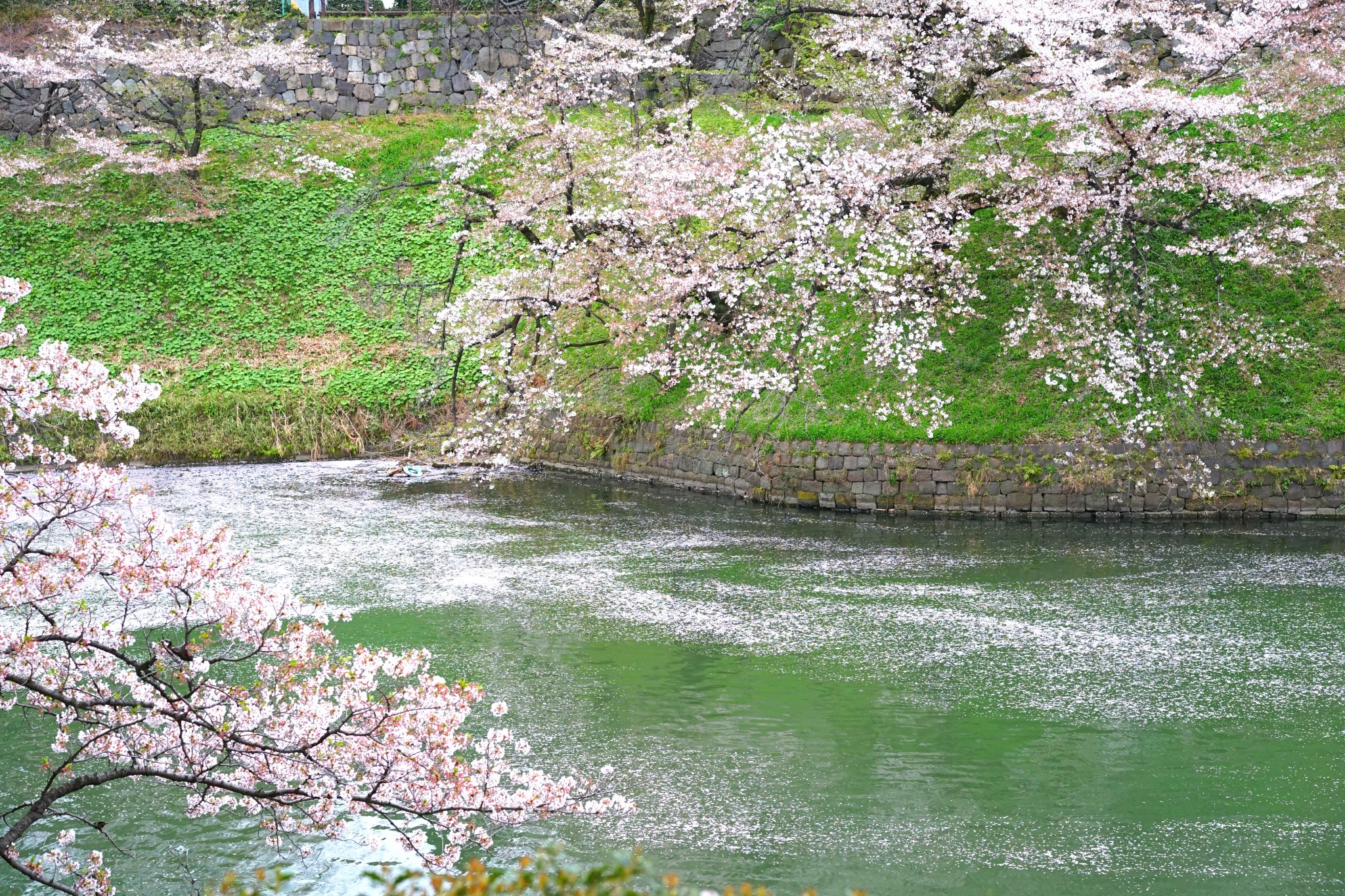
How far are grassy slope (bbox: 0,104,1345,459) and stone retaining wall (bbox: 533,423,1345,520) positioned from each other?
1.58 feet

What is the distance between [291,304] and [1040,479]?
50.4 ft

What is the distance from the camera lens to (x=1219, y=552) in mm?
12016

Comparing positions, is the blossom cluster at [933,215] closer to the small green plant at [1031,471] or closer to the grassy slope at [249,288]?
the small green plant at [1031,471]

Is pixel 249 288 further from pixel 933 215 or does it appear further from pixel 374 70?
pixel 933 215

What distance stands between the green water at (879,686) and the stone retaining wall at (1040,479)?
0.47 m

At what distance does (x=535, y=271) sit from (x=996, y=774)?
36.7 feet

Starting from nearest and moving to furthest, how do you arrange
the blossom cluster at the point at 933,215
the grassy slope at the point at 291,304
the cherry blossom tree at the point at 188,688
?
1. the cherry blossom tree at the point at 188,688
2. the blossom cluster at the point at 933,215
3. the grassy slope at the point at 291,304

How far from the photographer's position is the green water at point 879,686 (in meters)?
5.91

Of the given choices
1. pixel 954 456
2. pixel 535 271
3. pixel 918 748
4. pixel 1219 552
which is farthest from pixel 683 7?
pixel 918 748

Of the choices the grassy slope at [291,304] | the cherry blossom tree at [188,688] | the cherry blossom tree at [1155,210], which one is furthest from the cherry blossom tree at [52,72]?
the cherry blossom tree at [188,688]

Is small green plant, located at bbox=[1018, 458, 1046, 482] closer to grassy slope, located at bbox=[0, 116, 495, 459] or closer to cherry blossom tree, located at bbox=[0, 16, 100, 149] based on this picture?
grassy slope, located at bbox=[0, 116, 495, 459]

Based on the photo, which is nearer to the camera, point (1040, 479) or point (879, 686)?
point (879, 686)

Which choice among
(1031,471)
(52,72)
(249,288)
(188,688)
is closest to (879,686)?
(188,688)

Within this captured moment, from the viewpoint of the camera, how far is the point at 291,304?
904 inches
